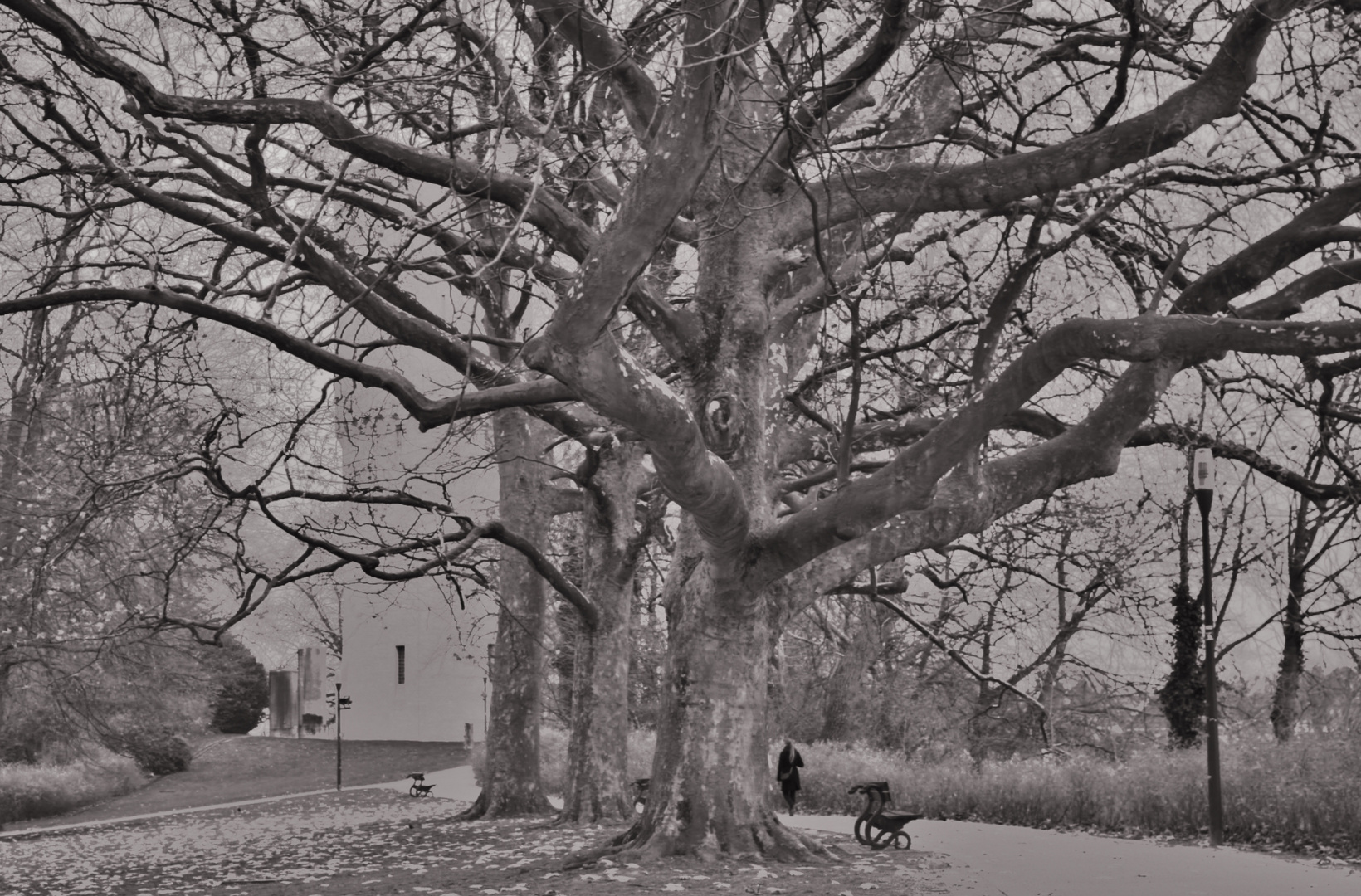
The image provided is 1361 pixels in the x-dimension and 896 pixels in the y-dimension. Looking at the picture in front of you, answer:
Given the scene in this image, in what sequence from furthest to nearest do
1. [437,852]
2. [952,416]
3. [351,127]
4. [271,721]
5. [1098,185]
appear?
[271,721], [437,852], [1098,185], [952,416], [351,127]

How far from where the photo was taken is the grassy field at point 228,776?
1074 inches

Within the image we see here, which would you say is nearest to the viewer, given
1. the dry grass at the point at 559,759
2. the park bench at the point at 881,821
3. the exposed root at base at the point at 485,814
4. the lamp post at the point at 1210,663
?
the park bench at the point at 881,821

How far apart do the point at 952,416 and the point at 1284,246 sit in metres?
3.16

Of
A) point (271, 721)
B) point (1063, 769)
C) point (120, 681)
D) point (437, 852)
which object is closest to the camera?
point (437, 852)

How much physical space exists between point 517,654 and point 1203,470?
10708mm

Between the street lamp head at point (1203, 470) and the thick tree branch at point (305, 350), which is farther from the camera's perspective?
the street lamp head at point (1203, 470)

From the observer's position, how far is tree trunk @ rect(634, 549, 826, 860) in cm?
1196

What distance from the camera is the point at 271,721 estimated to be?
5100 cm

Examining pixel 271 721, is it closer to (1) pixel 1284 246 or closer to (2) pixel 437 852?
(2) pixel 437 852

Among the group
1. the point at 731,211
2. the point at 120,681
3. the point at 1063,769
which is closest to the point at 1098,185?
the point at 731,211

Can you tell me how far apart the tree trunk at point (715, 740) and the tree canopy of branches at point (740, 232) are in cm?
3

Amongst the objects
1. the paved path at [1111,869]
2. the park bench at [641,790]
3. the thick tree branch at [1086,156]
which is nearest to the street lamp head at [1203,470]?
the paved path at [1111,869]

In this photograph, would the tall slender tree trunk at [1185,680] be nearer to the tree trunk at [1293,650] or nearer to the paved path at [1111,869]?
the tree trunk at [1293,650]

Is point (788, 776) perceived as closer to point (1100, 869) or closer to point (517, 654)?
point (517, 654)
